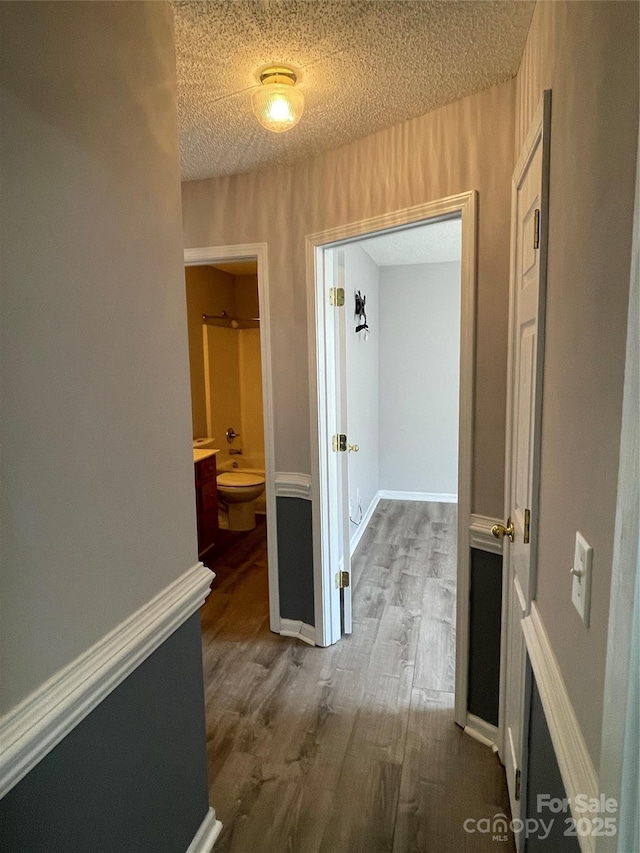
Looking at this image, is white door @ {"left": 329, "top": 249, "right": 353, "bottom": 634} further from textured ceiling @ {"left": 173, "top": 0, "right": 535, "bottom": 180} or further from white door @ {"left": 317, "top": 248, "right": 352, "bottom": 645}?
textured ceiling @ {"left": 173, "top": 0, "right": 535, "bottom": 180}

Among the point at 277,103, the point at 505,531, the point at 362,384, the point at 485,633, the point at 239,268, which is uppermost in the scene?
the point at 239,268

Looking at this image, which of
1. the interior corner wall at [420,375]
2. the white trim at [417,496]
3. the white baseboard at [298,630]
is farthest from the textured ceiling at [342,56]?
the white trim at [417,496]

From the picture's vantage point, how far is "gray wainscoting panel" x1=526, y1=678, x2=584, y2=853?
917 millimetres

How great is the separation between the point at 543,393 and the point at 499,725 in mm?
1387

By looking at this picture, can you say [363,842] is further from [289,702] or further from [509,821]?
[289,702]

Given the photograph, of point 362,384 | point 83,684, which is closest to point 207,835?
point 83,684

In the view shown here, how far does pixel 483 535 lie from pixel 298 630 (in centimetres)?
134

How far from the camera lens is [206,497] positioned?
385 cm

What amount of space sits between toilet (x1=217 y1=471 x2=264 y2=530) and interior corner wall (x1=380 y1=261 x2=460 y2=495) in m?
1.70

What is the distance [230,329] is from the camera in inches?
198

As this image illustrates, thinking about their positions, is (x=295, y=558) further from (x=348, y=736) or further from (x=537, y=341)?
(x=537, y=341)

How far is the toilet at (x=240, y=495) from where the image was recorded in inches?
166

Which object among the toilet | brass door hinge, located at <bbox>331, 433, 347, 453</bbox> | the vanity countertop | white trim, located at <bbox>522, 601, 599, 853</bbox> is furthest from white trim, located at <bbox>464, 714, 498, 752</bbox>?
the toilet

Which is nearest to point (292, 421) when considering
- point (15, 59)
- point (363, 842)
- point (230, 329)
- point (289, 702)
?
point (289, 702)
